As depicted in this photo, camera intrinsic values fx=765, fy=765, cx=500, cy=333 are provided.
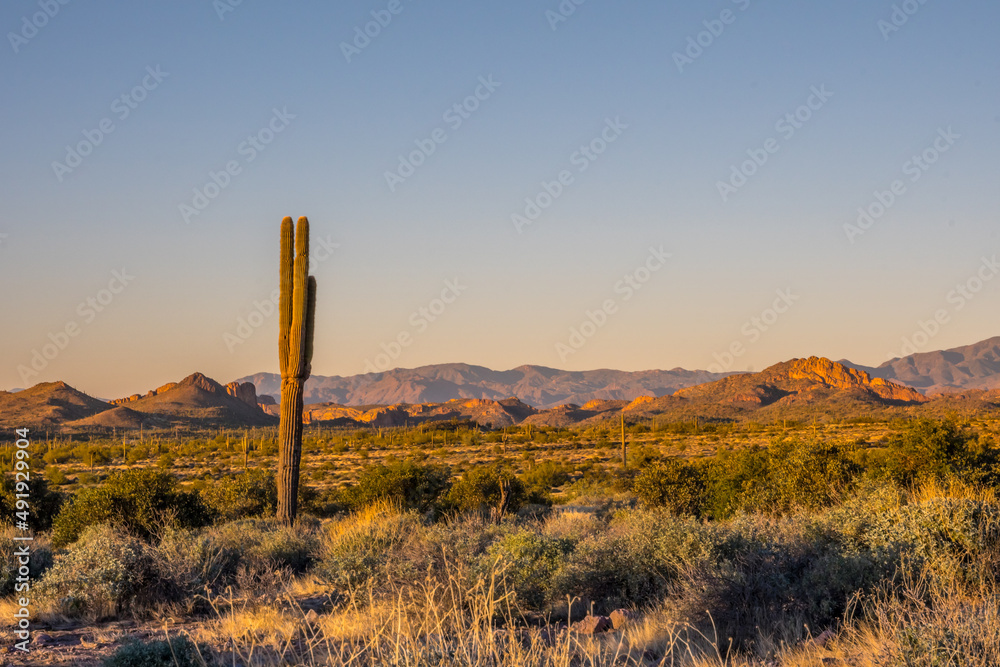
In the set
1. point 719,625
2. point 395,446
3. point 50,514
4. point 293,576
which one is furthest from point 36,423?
point 719,625

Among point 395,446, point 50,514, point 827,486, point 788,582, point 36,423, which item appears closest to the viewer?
point 788,582

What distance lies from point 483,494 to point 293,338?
6.97 meters

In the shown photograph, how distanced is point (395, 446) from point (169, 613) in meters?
52.2

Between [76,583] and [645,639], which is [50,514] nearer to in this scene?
[76,583]

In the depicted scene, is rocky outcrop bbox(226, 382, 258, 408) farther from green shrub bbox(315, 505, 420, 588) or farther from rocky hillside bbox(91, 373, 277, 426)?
green shrub bbox(315, 505, 420, 588)

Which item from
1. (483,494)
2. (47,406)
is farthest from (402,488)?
(47,406)

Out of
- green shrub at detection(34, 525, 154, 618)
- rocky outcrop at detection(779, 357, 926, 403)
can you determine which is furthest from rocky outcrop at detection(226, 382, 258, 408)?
green shrub at detection(34, 525, 154, 618)

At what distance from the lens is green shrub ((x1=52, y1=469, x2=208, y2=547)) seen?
13.7 meters

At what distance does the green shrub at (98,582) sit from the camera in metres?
8.65

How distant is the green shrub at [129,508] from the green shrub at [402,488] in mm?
5382

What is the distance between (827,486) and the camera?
15.8m

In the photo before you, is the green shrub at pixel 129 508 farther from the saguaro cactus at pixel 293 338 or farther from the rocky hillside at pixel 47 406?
the rocky hillside at pixel 47 406

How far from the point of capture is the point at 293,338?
1636cm

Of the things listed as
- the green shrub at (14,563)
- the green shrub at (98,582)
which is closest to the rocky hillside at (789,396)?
the green shrub at (14,563)
